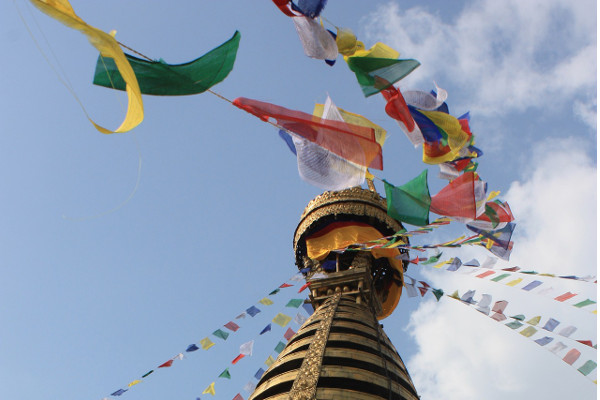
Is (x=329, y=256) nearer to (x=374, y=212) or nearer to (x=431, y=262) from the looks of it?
(x=374, y=212)

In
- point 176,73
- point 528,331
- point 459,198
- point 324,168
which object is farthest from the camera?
point 528,331

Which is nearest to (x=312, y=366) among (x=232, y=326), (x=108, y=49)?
(x=232, y=326)

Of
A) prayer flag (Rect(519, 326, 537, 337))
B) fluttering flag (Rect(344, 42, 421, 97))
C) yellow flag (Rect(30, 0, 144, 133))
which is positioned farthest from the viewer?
prayer flag (Rect(519, 326, 537, 337))

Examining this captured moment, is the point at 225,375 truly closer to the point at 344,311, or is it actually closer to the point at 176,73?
the point at 344,311

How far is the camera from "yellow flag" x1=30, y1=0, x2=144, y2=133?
26.5ft

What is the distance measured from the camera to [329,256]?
81.6 feet

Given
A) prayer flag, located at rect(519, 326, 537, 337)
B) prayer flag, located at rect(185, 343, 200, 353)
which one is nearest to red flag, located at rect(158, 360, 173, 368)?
prayer flag, located at rect(185, 343, 200, 353)

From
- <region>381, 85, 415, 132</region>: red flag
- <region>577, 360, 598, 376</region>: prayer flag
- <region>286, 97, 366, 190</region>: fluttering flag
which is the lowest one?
<region>577, 360, 598, 376</region>: prayer flag

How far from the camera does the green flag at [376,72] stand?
11820 mm

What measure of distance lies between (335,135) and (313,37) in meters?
2.04

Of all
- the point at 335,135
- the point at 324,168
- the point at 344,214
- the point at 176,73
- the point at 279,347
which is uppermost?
the point at 344,214

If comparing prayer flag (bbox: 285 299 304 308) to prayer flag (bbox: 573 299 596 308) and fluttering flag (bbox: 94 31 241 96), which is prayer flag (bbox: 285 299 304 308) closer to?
prayer flag (bbox: 573 299 596 308)

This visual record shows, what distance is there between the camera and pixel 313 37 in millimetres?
11016

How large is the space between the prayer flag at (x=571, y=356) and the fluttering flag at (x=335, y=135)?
18.4 ft
